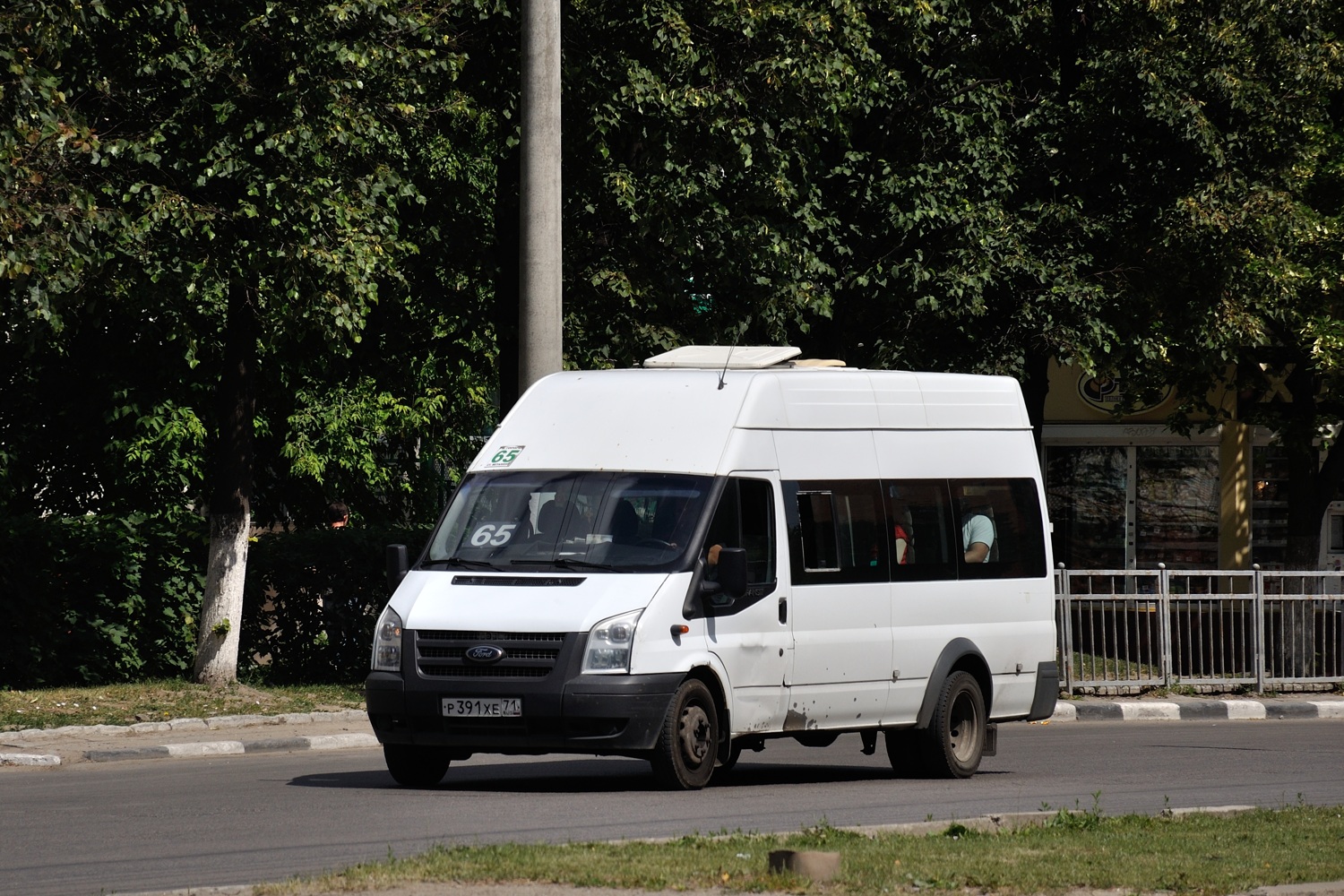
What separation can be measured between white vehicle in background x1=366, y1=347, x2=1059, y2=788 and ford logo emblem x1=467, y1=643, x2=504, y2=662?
0.01m

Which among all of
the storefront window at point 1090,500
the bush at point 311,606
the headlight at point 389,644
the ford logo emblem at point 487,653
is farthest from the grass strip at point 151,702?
the storefront window at point 1090,500

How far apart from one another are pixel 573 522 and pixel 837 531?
187cm

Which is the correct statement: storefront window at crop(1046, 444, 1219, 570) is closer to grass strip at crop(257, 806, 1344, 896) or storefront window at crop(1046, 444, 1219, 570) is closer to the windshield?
the windshield

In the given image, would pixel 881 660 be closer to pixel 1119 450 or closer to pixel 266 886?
pixel 266 886

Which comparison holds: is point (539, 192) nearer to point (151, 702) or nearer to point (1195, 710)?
point (151, 702)

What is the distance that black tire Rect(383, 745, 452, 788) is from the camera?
12359 mm

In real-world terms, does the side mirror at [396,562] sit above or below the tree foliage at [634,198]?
below

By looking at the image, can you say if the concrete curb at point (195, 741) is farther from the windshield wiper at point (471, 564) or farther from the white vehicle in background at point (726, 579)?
the windshield wiper at point (471, 564)

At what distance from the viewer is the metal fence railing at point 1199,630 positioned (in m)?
22.2

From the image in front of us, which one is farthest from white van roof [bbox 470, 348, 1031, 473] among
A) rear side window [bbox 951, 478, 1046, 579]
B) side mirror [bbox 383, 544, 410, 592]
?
rear side window [bbox 951, 478, 1046, 579]

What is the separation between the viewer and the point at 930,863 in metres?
8.41

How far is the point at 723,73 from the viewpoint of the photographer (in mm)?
19891

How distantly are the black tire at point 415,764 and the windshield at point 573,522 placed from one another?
1153mm

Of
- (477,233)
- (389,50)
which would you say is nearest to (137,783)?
(389,50)
